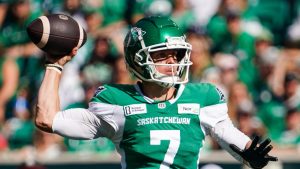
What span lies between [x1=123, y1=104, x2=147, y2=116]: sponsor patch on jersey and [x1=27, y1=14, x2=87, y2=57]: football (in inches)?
19.5

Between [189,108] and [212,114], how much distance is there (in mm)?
156

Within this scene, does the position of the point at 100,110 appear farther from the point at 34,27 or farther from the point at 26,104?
the point at 26,104

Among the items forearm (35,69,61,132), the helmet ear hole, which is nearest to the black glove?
the helmet ear hole

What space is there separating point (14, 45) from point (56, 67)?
607 cm

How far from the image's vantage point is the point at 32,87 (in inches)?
410

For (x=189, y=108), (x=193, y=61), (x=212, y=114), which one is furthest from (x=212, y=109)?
(x=193, y=61)

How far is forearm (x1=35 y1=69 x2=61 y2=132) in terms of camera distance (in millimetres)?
4785

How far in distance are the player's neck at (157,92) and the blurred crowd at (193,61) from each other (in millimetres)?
4174

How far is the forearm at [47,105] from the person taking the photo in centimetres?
479

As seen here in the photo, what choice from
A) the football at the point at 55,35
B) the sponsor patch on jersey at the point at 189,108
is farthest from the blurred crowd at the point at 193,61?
the football at the point at 55,35

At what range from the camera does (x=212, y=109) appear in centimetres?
494

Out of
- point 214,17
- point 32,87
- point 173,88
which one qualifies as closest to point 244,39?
point 214,17

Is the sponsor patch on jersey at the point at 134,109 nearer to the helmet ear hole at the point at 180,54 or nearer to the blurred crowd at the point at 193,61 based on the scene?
the helmet ear hole at the point at 180,54

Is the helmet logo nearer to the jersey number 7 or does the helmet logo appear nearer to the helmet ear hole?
the helmet ear hole
